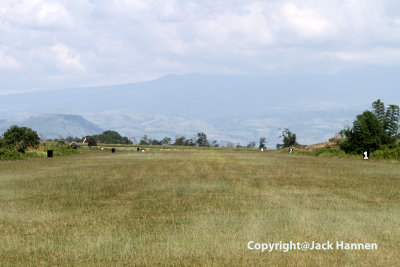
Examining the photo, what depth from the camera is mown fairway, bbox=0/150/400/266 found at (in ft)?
→ 26.1

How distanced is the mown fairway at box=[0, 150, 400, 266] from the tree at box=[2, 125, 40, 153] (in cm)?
3514

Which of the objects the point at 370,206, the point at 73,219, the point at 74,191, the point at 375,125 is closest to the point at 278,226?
the point at 370,206

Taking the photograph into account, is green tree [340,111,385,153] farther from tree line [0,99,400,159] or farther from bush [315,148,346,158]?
bush [315,148,346,158]

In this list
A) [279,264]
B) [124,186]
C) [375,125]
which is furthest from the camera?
[375,125]

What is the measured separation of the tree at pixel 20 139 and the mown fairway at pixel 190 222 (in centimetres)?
3514

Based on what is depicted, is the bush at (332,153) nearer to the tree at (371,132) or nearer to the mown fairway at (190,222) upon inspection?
the tree at (371,132)

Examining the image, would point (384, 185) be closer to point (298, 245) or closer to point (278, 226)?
point (278, 226)

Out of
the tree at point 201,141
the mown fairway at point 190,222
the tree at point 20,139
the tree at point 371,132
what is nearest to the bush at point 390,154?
the tree at point 371,132

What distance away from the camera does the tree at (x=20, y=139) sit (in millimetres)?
50875

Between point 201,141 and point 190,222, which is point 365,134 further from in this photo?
point 201,141

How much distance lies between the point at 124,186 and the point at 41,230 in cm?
803

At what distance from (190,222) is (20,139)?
46219mm

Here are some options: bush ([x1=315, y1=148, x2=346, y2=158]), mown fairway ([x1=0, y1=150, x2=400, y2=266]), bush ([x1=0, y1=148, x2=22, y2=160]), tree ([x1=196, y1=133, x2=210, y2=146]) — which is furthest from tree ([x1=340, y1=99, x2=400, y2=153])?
tree ([x1=196, y1=133, x2=210, y2=146])

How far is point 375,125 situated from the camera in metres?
50.7
